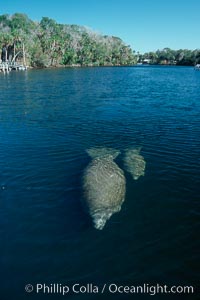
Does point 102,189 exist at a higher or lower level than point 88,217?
higher

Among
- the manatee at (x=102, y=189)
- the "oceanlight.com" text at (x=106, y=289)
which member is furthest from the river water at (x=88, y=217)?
the manatee at (x=102, y=189)

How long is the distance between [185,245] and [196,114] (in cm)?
2142

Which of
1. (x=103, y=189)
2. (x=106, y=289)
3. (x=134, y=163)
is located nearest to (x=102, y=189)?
(x=103, y=189)

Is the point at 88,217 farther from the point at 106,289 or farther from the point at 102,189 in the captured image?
the point at 106,289

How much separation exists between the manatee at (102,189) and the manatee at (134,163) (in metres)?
0.69

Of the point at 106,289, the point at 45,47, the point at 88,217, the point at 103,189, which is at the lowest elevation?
the point at 106,289

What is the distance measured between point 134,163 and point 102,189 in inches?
166

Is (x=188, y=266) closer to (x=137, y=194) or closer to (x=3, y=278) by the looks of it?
(x=137, y=194)

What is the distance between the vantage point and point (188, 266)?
8.44 meters

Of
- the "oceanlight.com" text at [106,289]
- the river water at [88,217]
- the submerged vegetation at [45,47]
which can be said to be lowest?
the "oceanlight.com" text at [106,289]

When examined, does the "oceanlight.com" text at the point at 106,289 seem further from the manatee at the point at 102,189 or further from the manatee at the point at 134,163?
the manatee at the point at 134,163

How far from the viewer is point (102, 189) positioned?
38.4ft

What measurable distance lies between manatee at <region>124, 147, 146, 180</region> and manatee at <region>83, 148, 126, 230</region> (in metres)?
0.69

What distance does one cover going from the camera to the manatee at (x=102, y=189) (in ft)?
34.1
